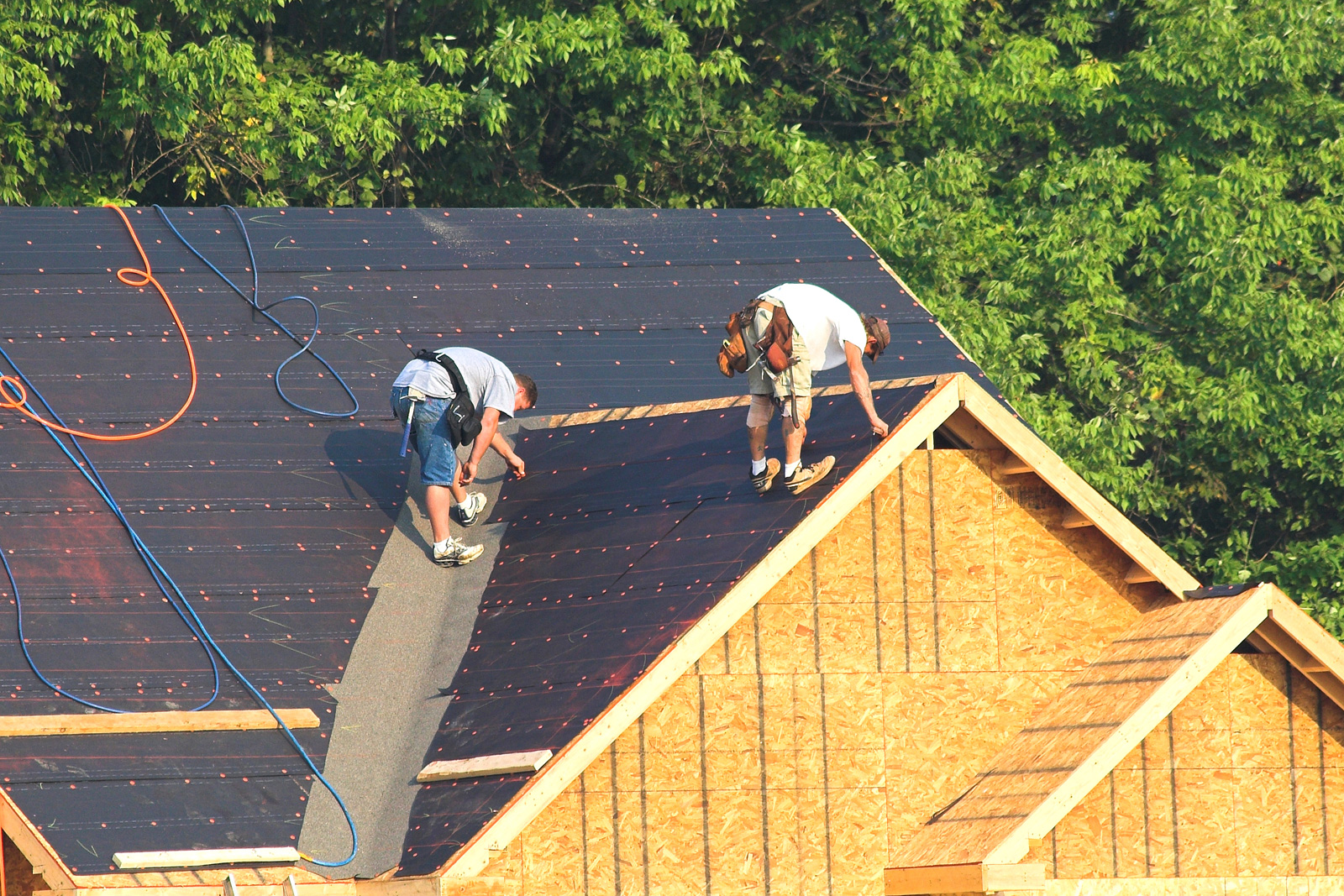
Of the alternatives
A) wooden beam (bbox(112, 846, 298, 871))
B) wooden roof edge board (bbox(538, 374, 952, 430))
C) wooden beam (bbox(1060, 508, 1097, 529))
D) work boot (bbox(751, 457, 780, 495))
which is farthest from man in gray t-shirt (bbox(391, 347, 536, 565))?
wooden beam (bbox(1060, 508, 1097, 529))

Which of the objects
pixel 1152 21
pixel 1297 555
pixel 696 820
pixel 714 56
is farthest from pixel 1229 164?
pixel 696 820

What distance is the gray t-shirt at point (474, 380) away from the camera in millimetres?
13172

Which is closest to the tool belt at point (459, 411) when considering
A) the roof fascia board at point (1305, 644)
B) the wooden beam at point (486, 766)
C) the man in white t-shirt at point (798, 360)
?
the man in white t-shirt at point (798, 360)

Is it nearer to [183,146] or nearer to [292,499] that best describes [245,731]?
[292,499]

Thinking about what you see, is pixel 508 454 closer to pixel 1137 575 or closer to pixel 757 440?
pixel 757 440

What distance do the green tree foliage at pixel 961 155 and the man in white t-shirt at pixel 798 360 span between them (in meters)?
9.62

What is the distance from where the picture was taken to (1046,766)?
36.2 ft

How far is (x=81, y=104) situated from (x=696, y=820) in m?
17.6

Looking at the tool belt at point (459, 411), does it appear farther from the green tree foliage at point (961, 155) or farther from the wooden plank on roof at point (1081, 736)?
the green tree foliage at point (961, 155)

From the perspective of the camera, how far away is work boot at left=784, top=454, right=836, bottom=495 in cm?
1147

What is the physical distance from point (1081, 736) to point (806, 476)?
87.4 inches

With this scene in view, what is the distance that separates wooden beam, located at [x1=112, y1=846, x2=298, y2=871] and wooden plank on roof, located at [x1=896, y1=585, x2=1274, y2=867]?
11.7 ft

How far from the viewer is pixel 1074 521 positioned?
463 inches

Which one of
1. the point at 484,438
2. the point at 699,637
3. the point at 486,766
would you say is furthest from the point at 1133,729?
the point at 484,438
